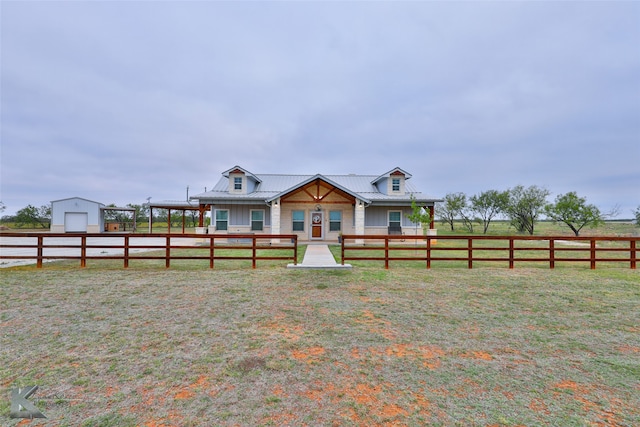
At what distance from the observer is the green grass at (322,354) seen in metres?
2.42

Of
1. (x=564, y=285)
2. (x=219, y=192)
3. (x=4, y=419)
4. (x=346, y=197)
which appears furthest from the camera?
(x=219, y=192)

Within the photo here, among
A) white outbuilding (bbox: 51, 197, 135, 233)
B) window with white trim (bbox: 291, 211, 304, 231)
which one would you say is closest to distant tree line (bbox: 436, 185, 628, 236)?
window with white trim (bbox: 291, 211, 304, 231)

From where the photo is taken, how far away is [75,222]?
86.7 feet

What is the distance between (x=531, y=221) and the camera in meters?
27.4

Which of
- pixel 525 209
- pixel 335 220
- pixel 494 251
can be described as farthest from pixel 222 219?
pixel 525 209

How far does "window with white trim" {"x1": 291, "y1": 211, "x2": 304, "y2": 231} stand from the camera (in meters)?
19.4

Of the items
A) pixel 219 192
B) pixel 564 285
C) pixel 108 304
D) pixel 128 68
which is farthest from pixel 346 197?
pixel 128 68

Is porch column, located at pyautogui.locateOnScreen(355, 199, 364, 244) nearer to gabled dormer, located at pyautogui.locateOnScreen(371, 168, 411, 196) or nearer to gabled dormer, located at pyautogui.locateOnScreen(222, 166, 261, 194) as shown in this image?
gabled dormer, located at pyautogui.locateOnScreen(371, 168, 411, 196)

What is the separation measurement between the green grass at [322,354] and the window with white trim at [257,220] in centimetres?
1275

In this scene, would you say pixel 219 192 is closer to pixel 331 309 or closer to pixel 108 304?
pixel 108 304

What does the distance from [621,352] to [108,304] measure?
8.62 metres

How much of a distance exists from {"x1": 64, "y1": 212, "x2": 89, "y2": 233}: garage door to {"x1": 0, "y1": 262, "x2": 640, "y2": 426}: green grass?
82.5ft

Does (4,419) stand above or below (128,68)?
below

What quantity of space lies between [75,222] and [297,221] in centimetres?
2373
